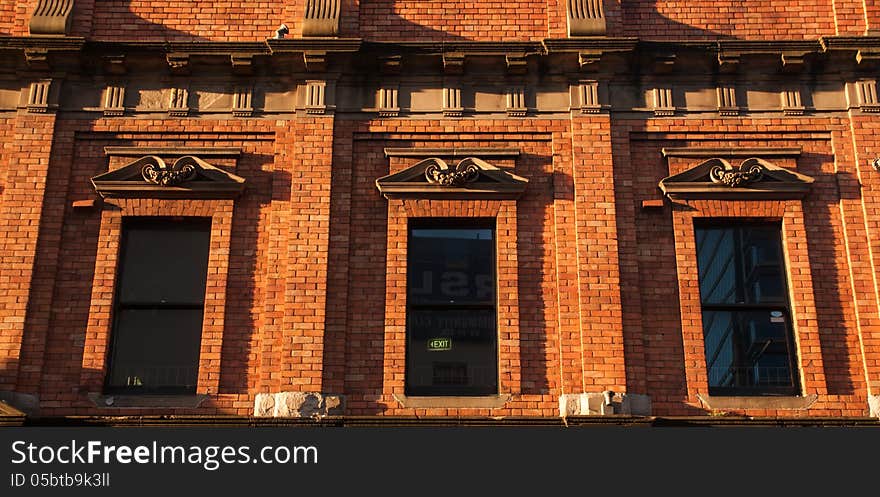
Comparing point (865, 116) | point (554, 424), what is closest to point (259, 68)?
point (554, 424)

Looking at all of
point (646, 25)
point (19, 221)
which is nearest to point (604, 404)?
point (646, 25)

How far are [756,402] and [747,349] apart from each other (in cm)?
69

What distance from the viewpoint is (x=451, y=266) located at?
40.6 feet

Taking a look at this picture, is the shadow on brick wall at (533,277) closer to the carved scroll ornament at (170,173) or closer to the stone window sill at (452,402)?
the stone window sill at (452,402)

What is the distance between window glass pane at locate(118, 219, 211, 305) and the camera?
12.2 m

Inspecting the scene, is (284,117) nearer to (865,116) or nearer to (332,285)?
(332,285)

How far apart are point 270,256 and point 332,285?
80 centimetres

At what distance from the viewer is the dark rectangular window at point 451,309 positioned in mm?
11844

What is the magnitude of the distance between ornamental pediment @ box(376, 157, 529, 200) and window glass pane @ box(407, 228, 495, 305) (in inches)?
17.4

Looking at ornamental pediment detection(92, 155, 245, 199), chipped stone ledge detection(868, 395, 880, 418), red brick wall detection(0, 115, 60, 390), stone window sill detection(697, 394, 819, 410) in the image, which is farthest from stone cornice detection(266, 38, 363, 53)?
chipped stone ledge detection(868, 395, 880, 418)

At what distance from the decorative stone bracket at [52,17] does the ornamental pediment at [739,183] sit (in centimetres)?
761

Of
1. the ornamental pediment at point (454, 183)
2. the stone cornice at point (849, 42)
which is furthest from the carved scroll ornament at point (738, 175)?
the ornamental pediment at point (454, 183)

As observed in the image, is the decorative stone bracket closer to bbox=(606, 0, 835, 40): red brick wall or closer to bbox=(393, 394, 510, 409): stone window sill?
bbox=(393, 394, 510, 409): stone window sill

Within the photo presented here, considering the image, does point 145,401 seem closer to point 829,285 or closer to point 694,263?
point 694,263
